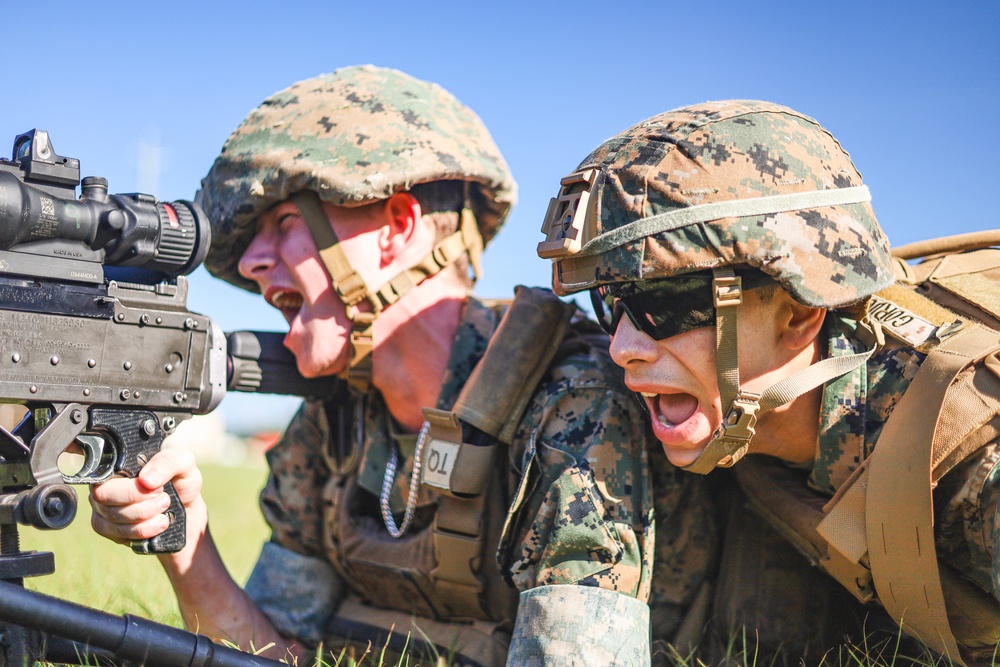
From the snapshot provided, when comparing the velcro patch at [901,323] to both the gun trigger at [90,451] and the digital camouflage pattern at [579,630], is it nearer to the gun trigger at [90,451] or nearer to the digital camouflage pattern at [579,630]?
the digital camouflage pattern at [579,630]

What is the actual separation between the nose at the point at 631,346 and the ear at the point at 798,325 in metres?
0.44

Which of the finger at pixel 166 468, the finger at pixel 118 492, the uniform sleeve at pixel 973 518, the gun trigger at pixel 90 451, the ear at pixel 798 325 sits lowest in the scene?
the finger at pixel 118 492

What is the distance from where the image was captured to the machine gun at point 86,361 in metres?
3.14

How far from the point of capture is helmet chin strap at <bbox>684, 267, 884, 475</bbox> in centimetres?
320

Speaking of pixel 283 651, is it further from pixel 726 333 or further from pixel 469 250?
pixel 726 333

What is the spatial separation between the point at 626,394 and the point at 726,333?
548mm

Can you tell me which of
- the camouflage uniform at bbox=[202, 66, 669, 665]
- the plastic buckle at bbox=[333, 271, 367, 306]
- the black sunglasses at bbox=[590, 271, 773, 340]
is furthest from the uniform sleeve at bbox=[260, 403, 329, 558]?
the black sunglasses at bbox=[590, 271, 773, 340]

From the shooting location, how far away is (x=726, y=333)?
3.24m

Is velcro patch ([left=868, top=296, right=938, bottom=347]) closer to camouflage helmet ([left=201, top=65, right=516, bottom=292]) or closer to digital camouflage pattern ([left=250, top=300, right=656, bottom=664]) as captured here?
digital camouflage pattern ([left=250, top=300, right=656, bottom=664])

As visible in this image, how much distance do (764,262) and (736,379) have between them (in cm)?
38

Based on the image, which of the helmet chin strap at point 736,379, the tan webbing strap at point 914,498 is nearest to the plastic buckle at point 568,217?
the helmet chin strap at point 736,379

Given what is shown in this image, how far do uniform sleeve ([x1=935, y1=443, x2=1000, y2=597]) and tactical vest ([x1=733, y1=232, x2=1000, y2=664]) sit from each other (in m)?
0.05

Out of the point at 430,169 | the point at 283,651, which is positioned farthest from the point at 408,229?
the point at 283,651

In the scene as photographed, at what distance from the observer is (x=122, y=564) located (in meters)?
6.74
